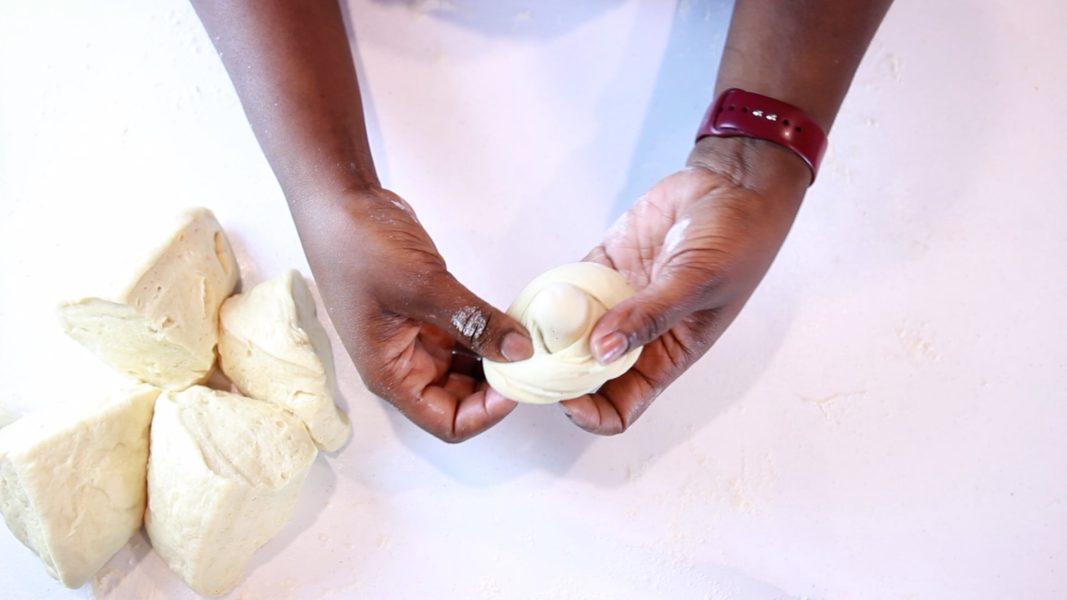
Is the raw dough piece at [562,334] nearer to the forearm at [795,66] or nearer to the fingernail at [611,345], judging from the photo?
the fingernail at [611,345]

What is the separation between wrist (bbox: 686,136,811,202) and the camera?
1.36 meters

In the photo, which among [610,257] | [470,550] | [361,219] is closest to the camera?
[361,219]

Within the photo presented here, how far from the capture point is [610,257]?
4.80 ft

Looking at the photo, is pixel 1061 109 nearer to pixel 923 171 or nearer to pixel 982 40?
pixel 982 40

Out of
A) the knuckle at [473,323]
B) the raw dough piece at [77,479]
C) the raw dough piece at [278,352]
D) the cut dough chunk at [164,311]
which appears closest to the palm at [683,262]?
the knuckle at [473,323]

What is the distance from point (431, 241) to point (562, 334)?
0.26 metres

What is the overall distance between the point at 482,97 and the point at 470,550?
88 centimetres

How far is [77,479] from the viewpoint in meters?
1.35

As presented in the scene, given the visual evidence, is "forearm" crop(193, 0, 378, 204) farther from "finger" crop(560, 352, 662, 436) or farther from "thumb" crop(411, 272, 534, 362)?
"finger" crop(560, 352, 662, 436)

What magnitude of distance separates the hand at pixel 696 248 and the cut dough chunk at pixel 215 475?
512 mm

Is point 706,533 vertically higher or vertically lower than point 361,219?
lower

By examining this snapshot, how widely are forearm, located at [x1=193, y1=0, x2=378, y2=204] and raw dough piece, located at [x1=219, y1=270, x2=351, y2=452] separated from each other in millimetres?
207

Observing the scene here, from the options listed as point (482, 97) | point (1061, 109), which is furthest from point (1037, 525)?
point (482, 97)

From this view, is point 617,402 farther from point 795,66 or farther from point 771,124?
point 795,66
